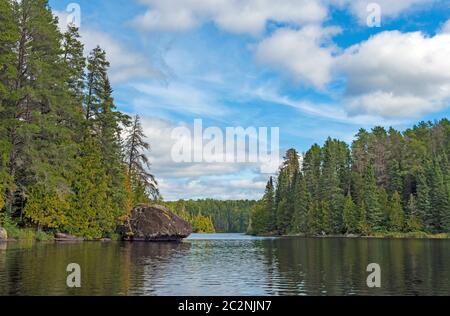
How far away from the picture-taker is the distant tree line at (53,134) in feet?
161

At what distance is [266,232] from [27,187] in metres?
108

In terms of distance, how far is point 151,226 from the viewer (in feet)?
221

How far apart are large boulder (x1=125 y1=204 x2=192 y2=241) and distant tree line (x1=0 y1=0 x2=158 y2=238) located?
2.06 metres

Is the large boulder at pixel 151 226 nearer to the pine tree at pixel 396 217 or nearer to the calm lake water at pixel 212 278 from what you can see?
the calm lake water at pixel 212 278

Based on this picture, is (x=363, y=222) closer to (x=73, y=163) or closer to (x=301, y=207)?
(x=301, y=207)

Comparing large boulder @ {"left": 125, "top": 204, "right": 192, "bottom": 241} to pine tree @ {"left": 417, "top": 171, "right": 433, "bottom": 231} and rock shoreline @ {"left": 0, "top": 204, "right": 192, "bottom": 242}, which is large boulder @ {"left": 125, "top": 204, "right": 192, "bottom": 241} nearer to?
rock shoreline @ {"left": 0, "top": 204, "right": 192, "bottom": 242}

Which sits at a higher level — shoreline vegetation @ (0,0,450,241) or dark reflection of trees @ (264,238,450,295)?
shoreline vegetation @ (0,0,450,241)

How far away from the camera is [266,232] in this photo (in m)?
154

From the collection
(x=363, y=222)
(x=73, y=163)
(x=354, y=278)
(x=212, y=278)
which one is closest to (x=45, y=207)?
(x=73, y=163)

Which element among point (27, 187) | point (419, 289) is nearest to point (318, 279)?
point (419, 289)

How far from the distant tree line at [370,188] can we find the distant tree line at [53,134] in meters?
64.3

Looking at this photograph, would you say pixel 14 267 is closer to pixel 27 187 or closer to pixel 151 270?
pixel 151 270

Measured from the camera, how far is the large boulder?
6738 centimetres

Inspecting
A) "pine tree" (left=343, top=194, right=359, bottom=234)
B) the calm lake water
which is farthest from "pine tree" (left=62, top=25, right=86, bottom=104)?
"pine tree" (left=343, top=194, right=359, bottom=234)
